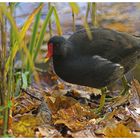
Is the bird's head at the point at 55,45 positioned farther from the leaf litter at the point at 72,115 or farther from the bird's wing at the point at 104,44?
the leaf litter at the point at 72,115

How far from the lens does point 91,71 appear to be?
140 inches

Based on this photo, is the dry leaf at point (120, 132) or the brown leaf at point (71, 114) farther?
the brown leaf at point (71, 114)

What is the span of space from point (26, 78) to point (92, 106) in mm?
477

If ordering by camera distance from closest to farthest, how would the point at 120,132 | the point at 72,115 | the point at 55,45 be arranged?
the point at 120,132 → the point at 72,115 → the point at 55,45

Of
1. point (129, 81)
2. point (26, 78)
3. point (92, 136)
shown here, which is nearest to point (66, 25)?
point (129, 81)

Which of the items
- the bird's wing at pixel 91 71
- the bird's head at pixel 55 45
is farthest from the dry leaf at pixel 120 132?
the bird's head at pixel 55 45

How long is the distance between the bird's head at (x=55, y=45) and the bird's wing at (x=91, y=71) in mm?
117

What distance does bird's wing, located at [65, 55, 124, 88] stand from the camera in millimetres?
3529

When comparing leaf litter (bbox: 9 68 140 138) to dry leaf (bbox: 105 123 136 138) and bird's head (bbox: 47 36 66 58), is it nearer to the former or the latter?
dry leaf (bbox: 105 123 136 138)

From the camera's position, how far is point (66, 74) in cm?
356

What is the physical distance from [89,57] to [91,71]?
9 cm

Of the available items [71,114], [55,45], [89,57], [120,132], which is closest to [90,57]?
[89,57]

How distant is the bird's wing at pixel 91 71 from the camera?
3.53m

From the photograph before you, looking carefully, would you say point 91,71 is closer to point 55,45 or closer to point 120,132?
point 55,45
